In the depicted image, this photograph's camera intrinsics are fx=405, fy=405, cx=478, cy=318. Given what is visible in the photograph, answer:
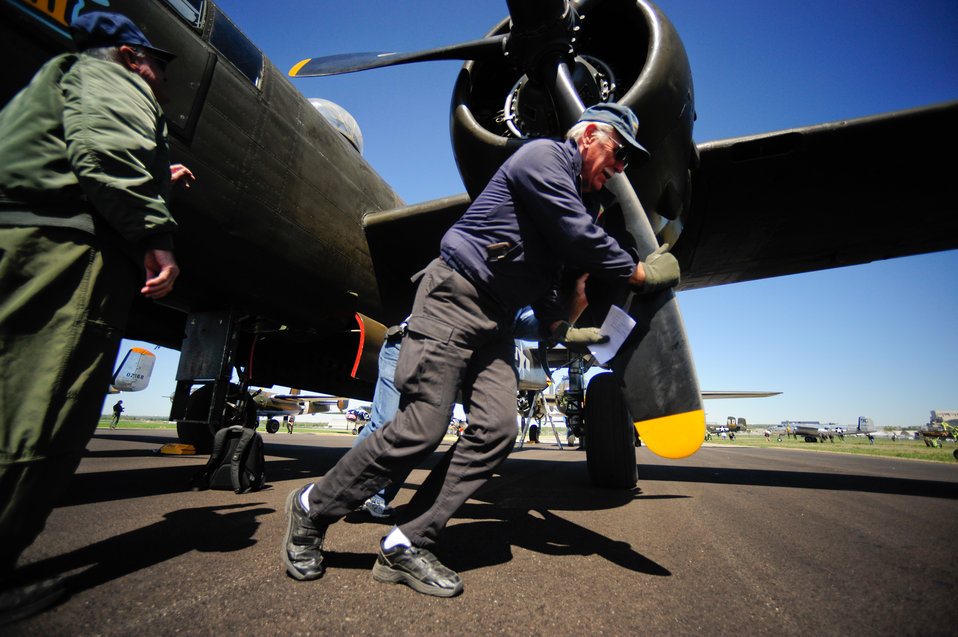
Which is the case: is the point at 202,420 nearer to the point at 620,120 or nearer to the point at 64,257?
the point at 64,257

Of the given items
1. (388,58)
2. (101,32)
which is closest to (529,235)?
(101,32)

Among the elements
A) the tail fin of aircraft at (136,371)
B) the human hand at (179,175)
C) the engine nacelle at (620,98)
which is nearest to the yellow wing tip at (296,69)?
the engine nacelle at (620,98)

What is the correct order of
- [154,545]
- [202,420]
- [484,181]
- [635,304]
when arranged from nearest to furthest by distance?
[154,545], [635,304], [484,181], [202,420]

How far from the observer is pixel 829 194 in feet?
13.5

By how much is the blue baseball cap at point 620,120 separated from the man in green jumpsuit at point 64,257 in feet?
5.87

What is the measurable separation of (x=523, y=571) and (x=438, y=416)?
0.72m

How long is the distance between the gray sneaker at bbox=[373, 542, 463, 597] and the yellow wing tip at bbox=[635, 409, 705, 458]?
1003mm

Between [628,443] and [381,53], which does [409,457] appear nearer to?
[628,443]

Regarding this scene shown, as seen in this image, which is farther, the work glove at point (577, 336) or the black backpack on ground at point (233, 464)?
the black backpack on ground at point (233, 464)

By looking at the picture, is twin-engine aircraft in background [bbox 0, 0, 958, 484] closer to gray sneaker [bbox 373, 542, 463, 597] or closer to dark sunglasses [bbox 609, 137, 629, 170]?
dark sunglasses [bbox 609, 137, 629, 170]

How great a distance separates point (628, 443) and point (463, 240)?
2.99 m

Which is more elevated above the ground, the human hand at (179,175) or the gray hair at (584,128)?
the gray hair at (584,128)

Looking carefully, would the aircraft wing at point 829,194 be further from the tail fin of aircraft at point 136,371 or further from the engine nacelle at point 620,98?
the tail fin of aircraft at point 136,371

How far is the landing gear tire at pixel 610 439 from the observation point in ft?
12.4
